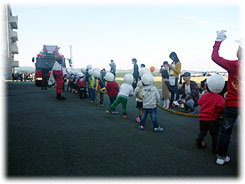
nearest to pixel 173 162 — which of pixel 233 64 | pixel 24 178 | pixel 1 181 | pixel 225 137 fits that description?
pixel 225 137

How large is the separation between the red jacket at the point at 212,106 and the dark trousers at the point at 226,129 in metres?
0.47

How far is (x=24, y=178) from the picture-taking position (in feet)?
9.20

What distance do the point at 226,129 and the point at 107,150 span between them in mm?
2026

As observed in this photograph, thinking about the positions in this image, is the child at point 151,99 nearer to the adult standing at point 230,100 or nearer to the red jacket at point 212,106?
the red jacket at point 212,106

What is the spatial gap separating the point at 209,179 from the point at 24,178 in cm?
249

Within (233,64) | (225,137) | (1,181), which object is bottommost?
(1,181)

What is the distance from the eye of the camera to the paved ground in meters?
2.99

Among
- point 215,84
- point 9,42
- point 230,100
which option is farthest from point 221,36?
point 9,42

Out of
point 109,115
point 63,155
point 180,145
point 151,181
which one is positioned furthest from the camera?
point 109,115

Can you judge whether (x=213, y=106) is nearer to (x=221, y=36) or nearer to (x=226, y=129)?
(x=226, y=129)

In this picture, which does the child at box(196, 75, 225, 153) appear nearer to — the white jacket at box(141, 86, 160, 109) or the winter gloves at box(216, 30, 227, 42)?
the winter gloves at box(216, 30, 227, 42)

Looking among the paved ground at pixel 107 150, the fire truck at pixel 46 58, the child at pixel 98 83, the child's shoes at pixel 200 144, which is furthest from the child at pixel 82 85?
the fire truck at pixel 46 58

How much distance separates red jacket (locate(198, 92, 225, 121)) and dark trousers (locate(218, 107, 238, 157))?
0.47 metres

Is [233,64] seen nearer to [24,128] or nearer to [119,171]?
[119,171]
